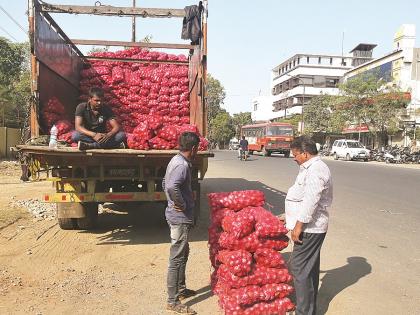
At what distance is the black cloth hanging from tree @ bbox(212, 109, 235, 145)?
2739 inches

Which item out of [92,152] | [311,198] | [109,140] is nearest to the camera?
[311,198]

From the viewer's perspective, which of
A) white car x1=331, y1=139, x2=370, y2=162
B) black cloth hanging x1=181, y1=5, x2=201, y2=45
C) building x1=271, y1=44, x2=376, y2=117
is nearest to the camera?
black cloth hanging x1=181, y1=5, x2=201, y2=45

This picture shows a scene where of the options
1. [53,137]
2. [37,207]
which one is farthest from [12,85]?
[53,137]

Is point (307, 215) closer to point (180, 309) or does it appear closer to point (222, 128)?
point (180, 309)

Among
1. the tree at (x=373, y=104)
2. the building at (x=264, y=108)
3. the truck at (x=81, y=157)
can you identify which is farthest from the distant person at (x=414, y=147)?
the building at (x=264, y=108)

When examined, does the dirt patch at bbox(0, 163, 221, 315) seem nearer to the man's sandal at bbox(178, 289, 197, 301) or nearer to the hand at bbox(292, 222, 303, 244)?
the man's sandal at bbox(178, 289, 197, 301)

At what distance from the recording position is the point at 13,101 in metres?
27.4

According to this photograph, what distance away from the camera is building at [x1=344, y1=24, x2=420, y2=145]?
38034mm

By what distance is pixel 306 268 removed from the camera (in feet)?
11.9

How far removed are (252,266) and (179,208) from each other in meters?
0.87

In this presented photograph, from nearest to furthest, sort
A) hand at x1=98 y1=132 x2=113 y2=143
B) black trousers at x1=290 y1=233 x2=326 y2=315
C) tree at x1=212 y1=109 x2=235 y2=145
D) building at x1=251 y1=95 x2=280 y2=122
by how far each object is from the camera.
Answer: black trousers at x1=290 y1=233 x2=326 y2=315 → hand at x1=98 y1=132 x2=113 y2=143 → tree at x1=212 y1=109 x2=235 y2=145 → building at x1=251 y1=95 x2=280 y2=122

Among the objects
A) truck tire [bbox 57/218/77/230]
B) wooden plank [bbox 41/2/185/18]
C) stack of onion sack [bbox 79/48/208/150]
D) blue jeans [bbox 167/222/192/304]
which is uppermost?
wooden plank [bbox 41/2/185/18]

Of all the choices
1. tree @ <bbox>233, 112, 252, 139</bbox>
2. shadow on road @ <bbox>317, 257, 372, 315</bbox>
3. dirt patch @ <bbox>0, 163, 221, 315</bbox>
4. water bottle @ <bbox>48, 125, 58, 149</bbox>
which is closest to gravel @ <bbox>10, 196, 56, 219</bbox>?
dirt patch @ <bbox>0, 163, 221, 315</bbox>

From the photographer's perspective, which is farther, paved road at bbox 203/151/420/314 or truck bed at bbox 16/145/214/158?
truck bed at bbox 16/145/214/158
